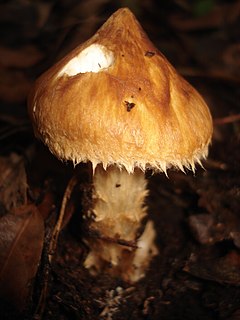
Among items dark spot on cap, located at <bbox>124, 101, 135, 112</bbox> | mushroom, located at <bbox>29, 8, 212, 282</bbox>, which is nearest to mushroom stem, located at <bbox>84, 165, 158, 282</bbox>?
mushroom, located at <bbox>29, 8, 212, 282</bbox>

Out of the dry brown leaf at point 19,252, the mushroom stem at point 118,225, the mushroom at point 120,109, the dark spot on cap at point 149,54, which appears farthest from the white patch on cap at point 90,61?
the dry brown leaf at point 19,252

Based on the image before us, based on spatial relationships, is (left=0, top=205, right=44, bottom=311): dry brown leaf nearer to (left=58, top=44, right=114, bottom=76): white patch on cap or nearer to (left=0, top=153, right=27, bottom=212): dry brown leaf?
(left=0, top=153, right=27, bottom=212): dry brown leaf

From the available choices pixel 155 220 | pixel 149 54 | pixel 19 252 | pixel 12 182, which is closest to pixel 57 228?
pixel 19 252

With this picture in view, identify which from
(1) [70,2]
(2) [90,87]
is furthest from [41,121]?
(1) [70,2]

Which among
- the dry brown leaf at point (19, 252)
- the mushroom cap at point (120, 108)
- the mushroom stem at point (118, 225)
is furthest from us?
the mushroom stem at point (118, 225)

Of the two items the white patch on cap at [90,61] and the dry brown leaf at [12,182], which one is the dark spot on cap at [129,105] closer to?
the white patch on cap at [90,61]

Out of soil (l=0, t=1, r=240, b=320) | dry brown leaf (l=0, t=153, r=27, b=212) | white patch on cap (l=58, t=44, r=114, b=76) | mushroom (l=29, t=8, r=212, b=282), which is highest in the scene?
white patch on cap (l=58, t=44, r=114, b=76)

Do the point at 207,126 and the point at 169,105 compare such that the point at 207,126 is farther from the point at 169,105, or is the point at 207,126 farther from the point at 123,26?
the point at 123,26
